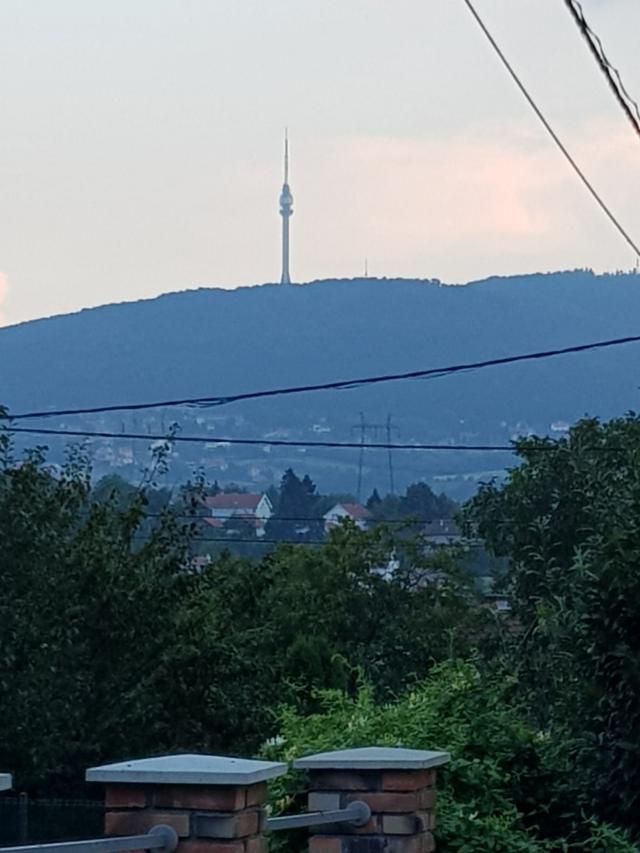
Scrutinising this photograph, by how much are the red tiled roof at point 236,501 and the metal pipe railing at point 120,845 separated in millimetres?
75751

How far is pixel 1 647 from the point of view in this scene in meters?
17.4

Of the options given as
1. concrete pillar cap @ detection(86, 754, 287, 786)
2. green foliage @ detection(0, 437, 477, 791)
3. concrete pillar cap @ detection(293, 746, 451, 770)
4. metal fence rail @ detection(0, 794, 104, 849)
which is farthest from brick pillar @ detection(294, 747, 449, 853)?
green foliage @ detection(0, 437, 477, 791)

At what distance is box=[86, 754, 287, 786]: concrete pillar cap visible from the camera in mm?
3971

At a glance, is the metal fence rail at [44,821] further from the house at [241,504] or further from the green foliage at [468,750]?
the house at [241,504]

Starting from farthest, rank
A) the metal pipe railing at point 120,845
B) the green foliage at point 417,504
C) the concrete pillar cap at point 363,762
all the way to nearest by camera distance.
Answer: the green foliage at point 417,504
the concrete pillar cap at point 363,762
the metal pipe railing at point 120,845

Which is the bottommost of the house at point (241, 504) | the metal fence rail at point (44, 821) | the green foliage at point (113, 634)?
the metal fence rail at point (44, 821)

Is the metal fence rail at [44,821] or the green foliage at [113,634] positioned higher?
the green foliage at [113,634]

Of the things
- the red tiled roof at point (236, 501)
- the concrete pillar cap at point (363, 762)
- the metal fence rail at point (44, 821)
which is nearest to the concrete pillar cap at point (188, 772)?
the concrete pillar cap at point (363, 762)

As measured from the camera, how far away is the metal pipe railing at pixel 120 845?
351cm

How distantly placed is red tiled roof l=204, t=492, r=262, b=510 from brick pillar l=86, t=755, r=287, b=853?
7558 centimetres

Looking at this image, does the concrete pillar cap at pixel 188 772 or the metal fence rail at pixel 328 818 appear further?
the metal fence rail at pixel 328 818

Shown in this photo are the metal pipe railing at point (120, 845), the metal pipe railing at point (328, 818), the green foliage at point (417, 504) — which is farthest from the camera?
the green foliage at point (417, 504)

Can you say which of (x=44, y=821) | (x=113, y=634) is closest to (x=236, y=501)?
(x=113, y=634)

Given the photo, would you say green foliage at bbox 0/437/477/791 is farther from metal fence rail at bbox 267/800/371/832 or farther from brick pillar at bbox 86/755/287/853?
brick pillar at bbox 86/755/287/853
